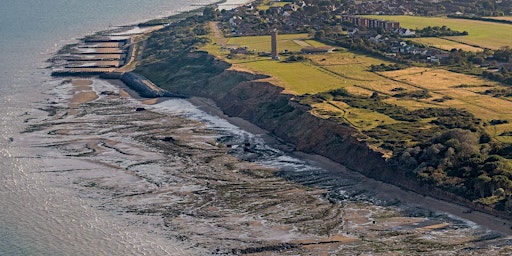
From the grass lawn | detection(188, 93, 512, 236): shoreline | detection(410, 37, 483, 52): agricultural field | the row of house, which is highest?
the row of house

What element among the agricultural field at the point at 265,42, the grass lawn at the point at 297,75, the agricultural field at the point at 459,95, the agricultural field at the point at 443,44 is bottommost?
the agricultural field at the point at 265,42

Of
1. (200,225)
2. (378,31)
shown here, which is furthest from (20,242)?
(378,31)

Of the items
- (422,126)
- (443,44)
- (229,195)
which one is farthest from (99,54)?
(229,195)

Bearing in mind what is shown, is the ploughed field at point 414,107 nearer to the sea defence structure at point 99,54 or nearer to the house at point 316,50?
the house at point 316,50

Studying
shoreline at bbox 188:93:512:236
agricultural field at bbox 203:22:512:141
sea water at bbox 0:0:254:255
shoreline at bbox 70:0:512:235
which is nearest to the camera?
sea water at bbox 0:0:254:255

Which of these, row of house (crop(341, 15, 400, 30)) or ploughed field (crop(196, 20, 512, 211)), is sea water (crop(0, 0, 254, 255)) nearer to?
ploughed field (crop(196, 20, 512, 211))

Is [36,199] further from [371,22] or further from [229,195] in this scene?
[371,22]

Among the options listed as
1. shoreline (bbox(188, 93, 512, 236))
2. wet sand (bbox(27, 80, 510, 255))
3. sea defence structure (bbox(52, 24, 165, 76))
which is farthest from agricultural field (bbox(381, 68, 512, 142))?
sea defence structure (bbox(52, 24, 165, 76))

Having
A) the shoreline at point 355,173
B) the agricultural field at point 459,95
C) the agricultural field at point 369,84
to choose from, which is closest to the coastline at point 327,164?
the shoreline at point 355,173
